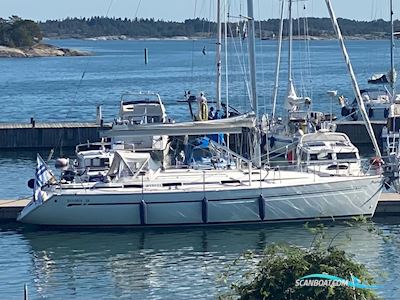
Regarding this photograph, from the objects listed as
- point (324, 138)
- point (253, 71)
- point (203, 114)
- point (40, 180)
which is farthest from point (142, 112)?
point (40, 180)

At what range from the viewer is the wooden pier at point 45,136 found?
52.2 m

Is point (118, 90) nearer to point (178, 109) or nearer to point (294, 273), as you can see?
point (178, 109)

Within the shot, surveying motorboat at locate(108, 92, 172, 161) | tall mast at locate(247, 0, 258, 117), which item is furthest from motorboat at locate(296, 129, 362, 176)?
motorboat at locate(108, 92, 172, 161)

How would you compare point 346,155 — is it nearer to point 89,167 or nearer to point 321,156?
point 321,156

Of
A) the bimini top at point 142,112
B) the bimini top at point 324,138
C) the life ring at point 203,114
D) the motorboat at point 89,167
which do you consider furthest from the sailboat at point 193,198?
the bimini top at point 142,112

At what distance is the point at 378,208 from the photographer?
33938 mm

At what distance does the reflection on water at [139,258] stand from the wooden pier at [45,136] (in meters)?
19.2

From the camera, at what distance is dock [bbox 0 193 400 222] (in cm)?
3359

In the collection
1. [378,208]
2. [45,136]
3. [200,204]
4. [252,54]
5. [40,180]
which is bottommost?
[378,208]

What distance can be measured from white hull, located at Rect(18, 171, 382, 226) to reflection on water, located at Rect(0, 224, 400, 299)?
39 centimetres

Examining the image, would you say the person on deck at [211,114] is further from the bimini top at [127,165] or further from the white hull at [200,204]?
the white hull at [200,204]

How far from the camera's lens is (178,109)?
7894 cm

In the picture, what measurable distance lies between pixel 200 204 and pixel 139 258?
2.80 meters

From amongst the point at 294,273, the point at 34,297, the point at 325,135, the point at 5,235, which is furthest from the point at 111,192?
the point at 294,273
